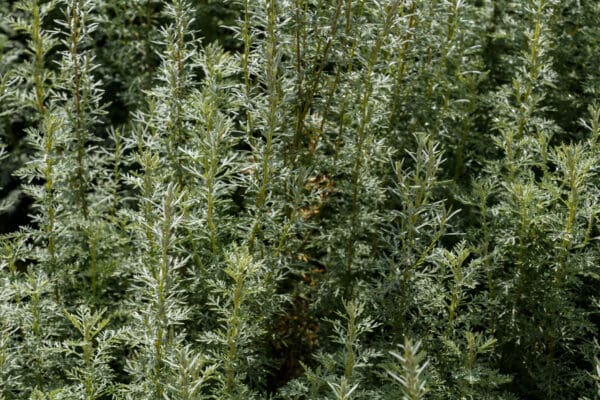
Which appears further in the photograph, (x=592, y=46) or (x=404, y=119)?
(x=592, y=46)

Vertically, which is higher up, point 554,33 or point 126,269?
point 554,33

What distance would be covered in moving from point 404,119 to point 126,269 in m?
1.40

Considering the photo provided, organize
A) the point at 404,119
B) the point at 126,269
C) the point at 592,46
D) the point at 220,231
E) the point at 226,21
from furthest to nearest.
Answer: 1. the point at 226,21
2. the point at 592,46
3. the point at 404,119
4. the point at 126,269
5. the point at 220,231

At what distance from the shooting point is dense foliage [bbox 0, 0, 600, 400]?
8.20ft

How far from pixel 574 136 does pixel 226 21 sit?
75.8 inches

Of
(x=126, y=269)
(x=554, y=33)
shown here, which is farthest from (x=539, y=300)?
(x=126, y=269)

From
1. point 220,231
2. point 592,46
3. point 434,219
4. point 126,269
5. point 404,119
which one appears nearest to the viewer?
point 434,219

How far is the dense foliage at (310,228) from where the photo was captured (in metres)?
2.50

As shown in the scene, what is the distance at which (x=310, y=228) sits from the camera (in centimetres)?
299

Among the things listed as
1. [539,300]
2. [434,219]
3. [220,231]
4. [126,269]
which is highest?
[434,219]

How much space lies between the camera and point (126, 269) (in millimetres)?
3129

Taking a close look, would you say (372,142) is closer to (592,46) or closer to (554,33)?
(554,33)

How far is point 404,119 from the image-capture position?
342 cm

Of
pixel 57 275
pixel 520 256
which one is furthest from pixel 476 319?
pixel 57 275
